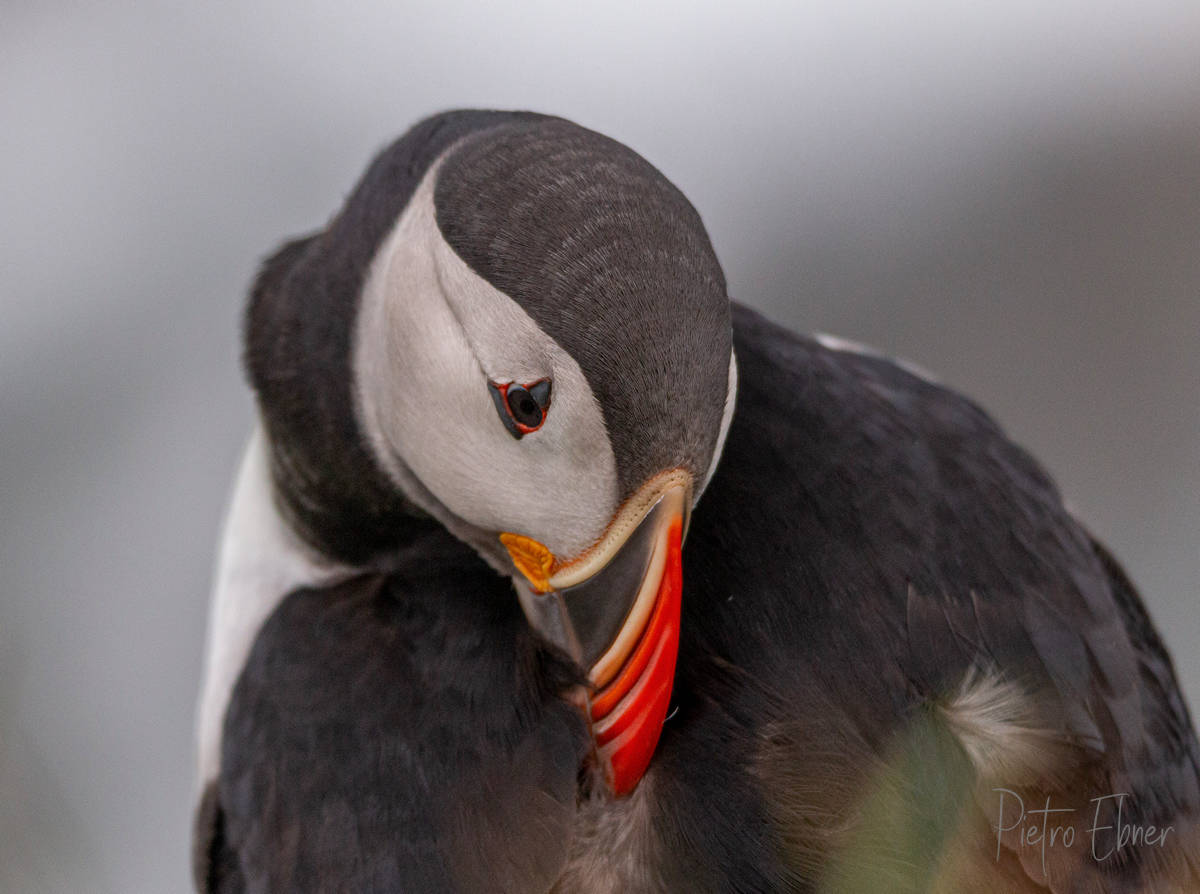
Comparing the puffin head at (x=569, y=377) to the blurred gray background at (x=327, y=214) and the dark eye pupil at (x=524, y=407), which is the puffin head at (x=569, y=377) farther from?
the blurred gray background at (x=327, y=214)

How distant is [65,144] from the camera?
4.34 m

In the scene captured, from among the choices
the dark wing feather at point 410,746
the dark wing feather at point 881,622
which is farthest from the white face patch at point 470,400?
the dark wing feather at point 881,622

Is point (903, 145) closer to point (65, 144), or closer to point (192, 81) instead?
point (192, 81)

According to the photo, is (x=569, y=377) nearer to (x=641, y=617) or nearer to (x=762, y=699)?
(x=641, y=617)

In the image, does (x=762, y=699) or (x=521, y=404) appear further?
(x=762, y=699)

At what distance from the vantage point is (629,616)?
57.7 inches

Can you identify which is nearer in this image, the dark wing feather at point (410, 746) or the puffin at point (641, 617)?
the puffin at point (641, 617)

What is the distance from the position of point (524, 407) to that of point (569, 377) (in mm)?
93

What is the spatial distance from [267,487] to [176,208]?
8.41 ft

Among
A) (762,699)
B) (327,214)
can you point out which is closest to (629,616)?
(762,699)

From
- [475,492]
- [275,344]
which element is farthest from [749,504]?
[275,344]

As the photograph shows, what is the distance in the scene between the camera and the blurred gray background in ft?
12.8

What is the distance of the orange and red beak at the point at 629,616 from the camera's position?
1449 millimetres

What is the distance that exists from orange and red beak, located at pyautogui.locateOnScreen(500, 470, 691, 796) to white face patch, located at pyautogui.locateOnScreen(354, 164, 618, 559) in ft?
0.11
